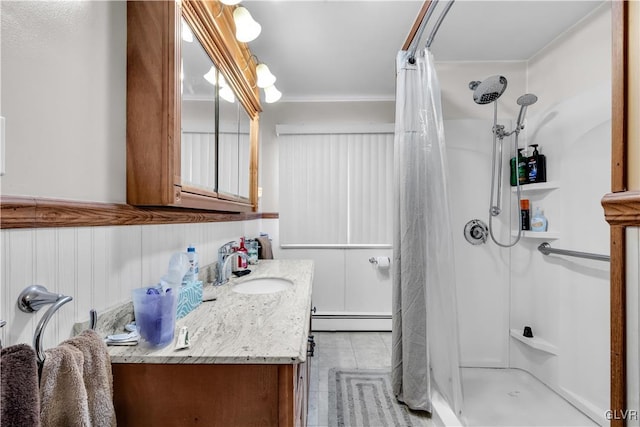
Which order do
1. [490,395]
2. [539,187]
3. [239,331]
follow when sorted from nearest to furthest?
[239,331] < [490,395] < [539,187]

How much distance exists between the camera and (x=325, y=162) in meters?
2.74

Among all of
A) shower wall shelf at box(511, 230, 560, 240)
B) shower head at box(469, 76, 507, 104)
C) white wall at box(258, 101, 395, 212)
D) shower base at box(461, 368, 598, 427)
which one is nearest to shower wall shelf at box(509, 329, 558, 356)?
shower base at box(461, 368, 598, 427)

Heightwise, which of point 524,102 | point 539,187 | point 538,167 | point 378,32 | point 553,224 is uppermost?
point 378,32

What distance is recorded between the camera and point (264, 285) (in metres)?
1.63

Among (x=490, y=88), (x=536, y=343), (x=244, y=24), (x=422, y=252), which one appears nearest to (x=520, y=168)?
(x=490, y=88)

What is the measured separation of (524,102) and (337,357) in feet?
7.42

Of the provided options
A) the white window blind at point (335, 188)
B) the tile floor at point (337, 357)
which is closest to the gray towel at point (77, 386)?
the tile floor at point (337, 357)

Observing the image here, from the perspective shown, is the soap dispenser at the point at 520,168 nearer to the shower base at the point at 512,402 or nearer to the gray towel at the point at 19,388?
the shower base at the point at 512,402

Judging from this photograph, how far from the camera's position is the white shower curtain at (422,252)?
146cm

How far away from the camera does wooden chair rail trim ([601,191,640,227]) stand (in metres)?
0.61

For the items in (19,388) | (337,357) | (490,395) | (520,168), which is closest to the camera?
(19,388)

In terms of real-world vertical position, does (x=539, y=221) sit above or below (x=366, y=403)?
above

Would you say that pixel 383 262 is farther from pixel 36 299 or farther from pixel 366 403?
pixel 36 299

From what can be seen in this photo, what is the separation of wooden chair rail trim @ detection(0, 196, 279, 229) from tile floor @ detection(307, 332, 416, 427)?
54.5 inches
